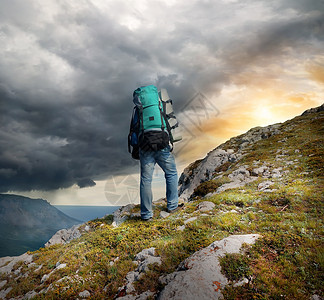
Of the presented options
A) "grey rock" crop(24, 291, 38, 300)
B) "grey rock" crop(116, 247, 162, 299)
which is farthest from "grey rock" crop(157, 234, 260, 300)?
"grey rock" crop(24, 291, 38, 300)

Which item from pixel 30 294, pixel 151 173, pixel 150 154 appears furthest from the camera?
pixel 150 154

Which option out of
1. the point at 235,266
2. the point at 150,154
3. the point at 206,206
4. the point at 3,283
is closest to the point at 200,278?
the point at 235,266

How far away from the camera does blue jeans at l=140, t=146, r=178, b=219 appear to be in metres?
7.93

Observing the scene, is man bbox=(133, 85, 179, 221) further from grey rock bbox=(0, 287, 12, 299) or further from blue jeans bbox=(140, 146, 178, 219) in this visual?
grey rock bbox=(0, 287, 12, 299)

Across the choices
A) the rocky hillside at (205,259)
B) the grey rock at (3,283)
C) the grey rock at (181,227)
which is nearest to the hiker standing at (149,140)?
the rocky hillside at (205,259)

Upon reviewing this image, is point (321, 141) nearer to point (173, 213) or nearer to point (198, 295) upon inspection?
point (173, 213)

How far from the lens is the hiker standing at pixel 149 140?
7.63 meters

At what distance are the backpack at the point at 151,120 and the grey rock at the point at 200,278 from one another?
4485 mm

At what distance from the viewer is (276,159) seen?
15633 millimetres

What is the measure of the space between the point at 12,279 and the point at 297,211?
33.1ft

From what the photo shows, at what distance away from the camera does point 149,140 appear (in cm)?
755

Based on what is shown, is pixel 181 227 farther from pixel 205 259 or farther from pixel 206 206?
pixel 205 259

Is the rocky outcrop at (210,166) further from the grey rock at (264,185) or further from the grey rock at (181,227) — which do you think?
the grey rock at (181,227)

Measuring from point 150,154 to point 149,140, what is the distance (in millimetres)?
821
